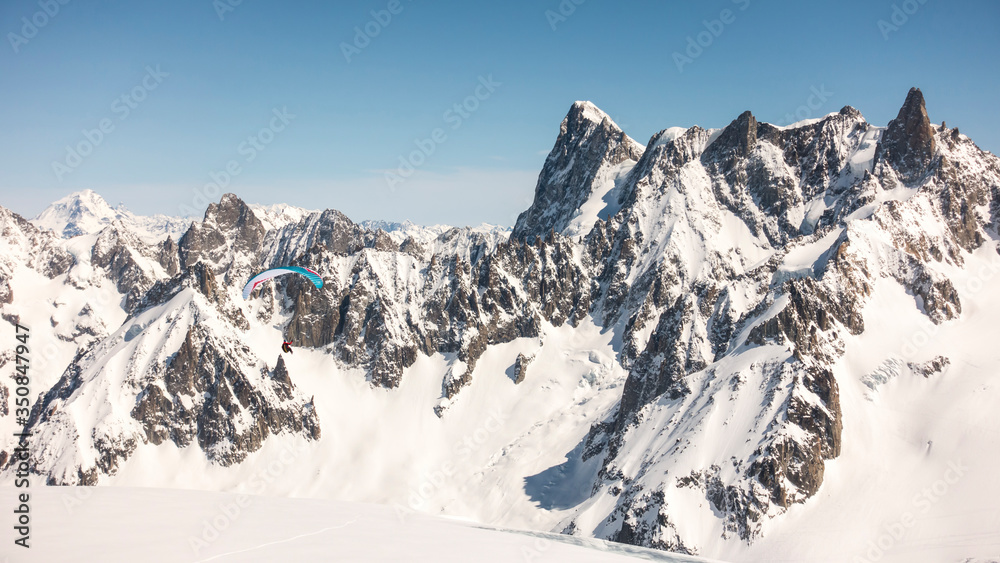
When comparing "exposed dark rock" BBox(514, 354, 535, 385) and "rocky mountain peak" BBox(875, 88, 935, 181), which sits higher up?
"rocky mountain peak" BBox(875, 88, 935, 181)

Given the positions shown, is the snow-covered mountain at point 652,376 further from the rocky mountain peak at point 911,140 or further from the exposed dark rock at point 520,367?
the exposed dark rock at point 520,367

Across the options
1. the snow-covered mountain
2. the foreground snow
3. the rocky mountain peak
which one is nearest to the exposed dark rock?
the snow-covered mountain

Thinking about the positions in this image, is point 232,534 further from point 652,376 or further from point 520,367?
point 520,367

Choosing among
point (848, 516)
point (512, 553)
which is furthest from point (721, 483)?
point (512, 553)

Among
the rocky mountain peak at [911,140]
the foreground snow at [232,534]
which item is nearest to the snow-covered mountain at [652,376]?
the rocky mountain peak at [911,140]

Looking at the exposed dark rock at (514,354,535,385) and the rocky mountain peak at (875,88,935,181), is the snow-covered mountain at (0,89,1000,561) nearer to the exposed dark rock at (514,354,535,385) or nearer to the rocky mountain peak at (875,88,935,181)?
the rocky mountain peak at (875,88,935,181)

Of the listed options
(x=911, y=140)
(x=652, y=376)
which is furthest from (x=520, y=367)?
(x=911, y=140)

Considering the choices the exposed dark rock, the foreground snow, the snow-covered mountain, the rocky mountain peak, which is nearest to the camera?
the foreground snow
